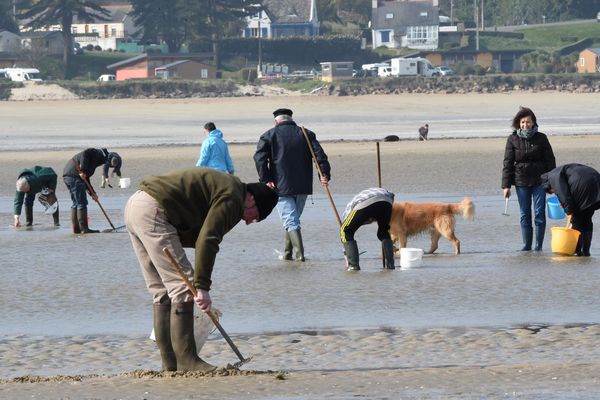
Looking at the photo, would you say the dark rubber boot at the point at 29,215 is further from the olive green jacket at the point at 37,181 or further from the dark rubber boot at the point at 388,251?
the dark rubber boot at the point at 388,251

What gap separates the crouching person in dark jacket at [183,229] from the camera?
7.73 metres

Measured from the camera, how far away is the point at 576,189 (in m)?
13.6

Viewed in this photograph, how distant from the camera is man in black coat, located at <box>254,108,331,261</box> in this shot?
1412 centimetres

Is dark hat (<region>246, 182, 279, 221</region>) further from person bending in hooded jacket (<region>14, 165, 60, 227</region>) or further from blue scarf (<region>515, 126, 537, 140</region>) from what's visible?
person bending in hooded jacket (<region>14, 165, 60, 227</region>)

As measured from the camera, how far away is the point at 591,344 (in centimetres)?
909

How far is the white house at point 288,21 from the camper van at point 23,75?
3681 centimetres

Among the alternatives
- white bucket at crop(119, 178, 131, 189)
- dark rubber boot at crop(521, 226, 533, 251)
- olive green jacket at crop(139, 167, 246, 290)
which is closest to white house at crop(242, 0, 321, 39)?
white bucket at crop(119, 178, 131, 189)

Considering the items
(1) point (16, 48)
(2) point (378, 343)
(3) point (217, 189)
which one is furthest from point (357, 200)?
(1) point (16, 48)

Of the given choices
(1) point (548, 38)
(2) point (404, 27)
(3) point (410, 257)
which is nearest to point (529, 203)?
(3) point (410, 257)

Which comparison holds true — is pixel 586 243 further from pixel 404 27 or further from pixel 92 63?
A: pixel 404 27

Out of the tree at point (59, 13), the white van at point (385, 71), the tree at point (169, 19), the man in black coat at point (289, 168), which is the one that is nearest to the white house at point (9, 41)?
the tree at point (59, 13)

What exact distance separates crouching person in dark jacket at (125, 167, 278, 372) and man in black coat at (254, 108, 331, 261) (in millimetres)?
5864

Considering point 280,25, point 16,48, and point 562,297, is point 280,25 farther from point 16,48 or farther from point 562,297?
point 562,297

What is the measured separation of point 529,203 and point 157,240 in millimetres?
7656
